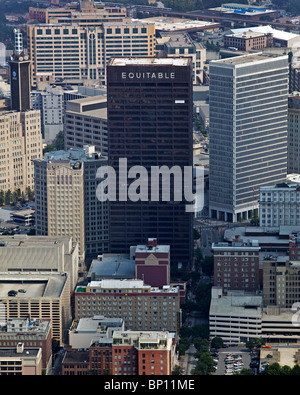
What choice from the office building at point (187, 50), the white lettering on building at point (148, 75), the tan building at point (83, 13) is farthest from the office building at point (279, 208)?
the tan building at point (83, 13)

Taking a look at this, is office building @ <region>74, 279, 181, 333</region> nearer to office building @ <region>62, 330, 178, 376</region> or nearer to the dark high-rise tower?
office building @ <region>62, 330, 178, 376</region>

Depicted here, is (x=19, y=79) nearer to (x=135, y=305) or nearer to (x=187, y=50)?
(x=135, y=305)

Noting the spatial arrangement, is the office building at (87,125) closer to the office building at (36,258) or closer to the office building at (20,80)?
the office building at (20,80)

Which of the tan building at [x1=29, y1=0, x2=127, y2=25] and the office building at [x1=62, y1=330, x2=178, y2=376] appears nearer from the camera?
the office building at [x1=62, y1=330, x2=178, y2=376]

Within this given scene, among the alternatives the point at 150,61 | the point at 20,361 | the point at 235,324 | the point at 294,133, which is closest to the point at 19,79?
the point at 150,61

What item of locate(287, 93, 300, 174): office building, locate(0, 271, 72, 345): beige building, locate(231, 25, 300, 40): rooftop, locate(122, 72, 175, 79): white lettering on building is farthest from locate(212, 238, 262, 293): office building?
locate(231, 25, 300, 40): rooftop
